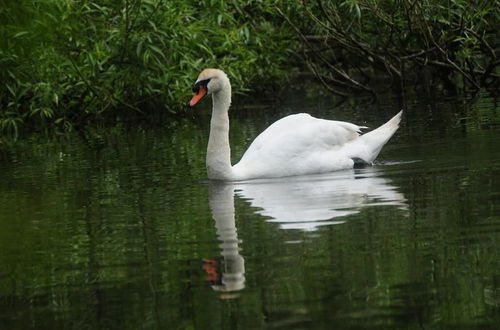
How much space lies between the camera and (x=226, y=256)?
24.4ft

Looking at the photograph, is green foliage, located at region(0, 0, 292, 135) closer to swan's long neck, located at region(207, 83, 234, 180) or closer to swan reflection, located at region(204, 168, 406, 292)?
swan's long neck, located at region(207, 83, 234, 180)

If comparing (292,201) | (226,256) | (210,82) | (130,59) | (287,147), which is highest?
(130,59)

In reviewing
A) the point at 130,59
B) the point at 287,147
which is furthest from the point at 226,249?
the point at 130,59

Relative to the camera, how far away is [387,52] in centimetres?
2019

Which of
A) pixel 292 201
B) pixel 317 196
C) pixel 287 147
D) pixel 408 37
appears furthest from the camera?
pixel 408 37

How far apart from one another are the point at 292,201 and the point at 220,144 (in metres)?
2.12

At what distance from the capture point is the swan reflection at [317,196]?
8.63 meters

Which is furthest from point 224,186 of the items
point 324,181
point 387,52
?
point 387,52

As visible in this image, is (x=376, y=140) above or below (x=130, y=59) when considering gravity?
below

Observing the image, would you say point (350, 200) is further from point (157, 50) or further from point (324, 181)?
point (157, 50)

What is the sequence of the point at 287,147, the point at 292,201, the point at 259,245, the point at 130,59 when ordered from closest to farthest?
the point at 259,245 → the point at 292,201 → the point at 287,147 → the point at 130,59

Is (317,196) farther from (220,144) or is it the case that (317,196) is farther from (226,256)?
(226,256)

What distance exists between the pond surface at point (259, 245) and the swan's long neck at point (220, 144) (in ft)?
0.57

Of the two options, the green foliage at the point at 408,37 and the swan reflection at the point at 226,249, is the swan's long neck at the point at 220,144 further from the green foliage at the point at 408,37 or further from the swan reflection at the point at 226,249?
the green foliage at the point at 408,37
